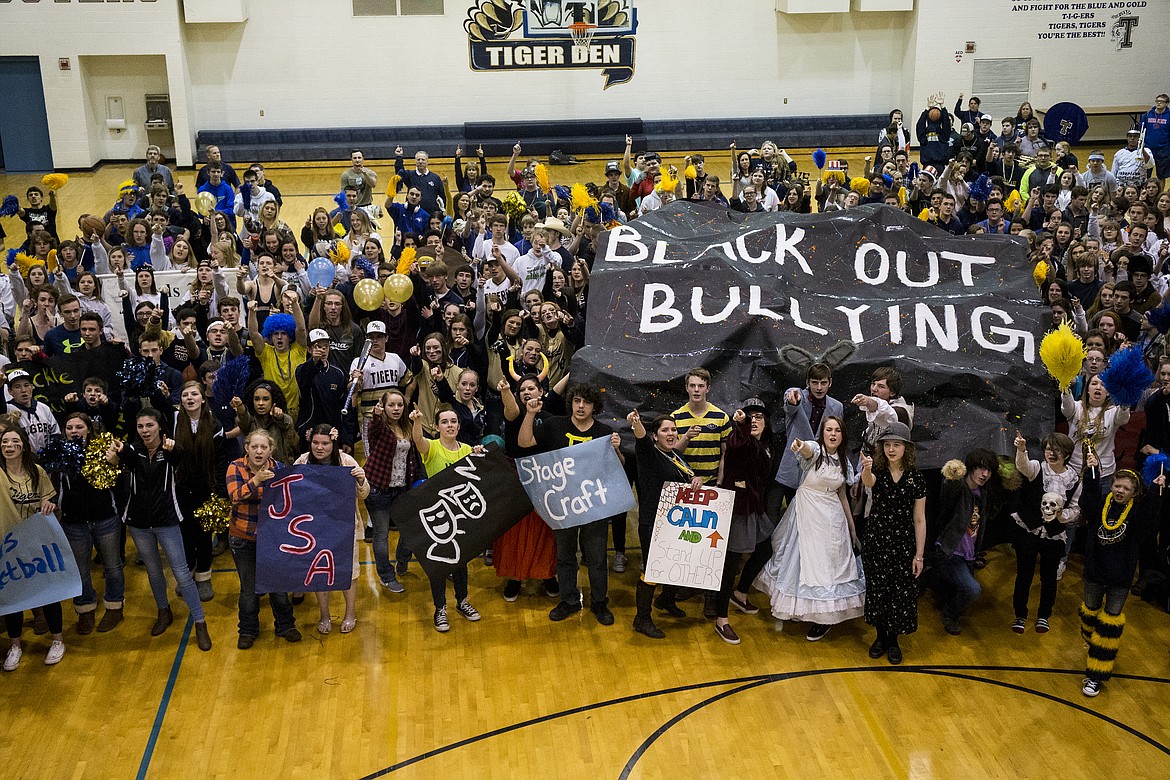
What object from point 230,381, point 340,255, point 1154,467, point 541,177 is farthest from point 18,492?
point 541,177

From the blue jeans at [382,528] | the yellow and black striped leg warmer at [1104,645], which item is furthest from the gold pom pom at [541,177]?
the yellow and black striped leg warmer at [1104,645]

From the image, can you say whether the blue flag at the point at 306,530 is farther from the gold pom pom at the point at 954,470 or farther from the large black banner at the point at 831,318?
the gold pom pom at the point at 954,470

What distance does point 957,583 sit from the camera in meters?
7.04

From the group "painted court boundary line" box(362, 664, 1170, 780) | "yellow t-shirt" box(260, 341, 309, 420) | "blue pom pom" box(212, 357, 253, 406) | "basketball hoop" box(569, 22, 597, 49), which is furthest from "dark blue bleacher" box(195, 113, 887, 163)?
"painted court boundary line" box(362, 664, 1170, 780)

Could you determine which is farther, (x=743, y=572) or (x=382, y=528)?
(x=382, y=528)

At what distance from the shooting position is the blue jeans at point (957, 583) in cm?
702

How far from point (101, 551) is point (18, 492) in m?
0.65

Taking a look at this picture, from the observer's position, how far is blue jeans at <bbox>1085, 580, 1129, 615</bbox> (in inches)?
253

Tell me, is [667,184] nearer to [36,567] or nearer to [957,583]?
[957,583]

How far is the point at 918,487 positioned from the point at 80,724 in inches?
193

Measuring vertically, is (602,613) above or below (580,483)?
below

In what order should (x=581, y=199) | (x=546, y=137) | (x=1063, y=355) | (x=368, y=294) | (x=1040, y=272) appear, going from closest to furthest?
(x=1063, y=355), (x=368, y=294), (x=1040, y=272), (x=581, y=199), (x=546, y=137)

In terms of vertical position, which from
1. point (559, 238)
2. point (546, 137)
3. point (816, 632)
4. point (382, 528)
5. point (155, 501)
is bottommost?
point (816, 632)

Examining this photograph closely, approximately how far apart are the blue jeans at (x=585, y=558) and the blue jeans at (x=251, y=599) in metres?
1.73
